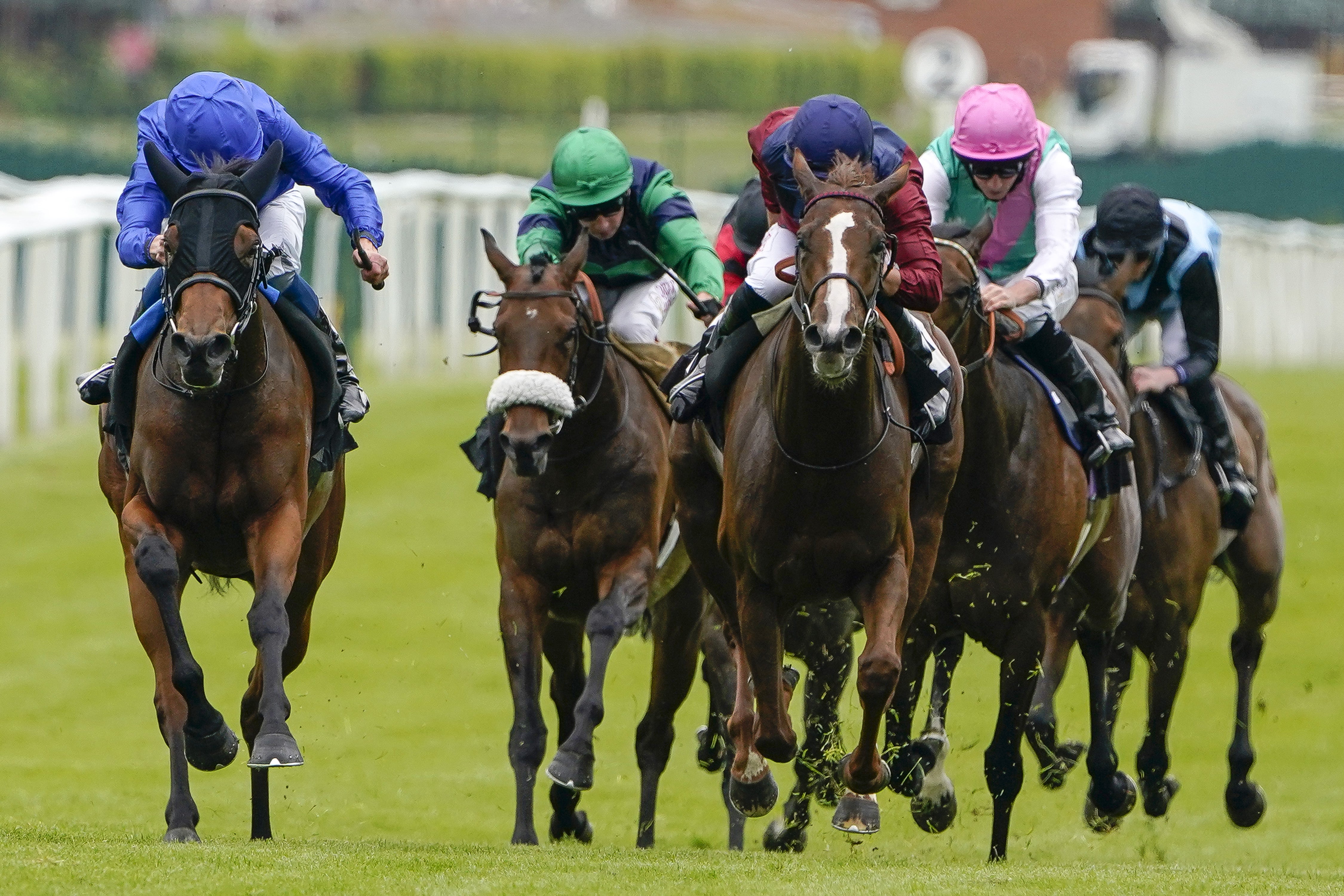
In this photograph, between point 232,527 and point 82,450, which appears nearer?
point 232,527

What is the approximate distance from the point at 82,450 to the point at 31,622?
316 cm

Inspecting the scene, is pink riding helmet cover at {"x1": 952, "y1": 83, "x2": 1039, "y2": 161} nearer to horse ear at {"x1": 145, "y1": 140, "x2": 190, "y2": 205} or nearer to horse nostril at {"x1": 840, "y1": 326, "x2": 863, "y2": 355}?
horse nostril at {"x1": 840, "y1": 326, "x2": 863, "y2": 355}

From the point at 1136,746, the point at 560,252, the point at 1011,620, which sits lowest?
the point at 1136,746

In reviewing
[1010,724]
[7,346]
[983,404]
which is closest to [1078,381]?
[983,404]

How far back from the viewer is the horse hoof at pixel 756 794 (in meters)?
6.59

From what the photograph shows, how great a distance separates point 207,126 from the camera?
253 inches

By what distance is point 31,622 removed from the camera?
1181 cm

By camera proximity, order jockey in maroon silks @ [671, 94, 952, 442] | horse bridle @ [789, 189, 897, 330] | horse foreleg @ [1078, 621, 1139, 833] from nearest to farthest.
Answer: horse bridle @ [789, 189, 897, 330] < jockey in maroon silks @ [671, 94, 952, 442] < horse foreleg @ [1078, 621, 1139, 833]

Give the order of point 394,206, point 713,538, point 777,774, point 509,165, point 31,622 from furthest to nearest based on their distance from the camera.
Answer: point 509,165 → point 394,206 → point 31,622 → point 777,774 → point 713,538

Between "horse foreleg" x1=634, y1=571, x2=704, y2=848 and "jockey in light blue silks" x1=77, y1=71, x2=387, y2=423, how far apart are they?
166cm

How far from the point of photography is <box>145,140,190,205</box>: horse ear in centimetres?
603

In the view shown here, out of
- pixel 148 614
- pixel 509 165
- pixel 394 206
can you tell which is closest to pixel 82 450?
pixel 394 206

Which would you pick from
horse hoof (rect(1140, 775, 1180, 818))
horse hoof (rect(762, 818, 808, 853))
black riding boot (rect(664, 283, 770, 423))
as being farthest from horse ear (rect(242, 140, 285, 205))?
horse hoof (rect(1140, 775, 1180, 818))

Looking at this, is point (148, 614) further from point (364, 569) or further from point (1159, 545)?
point (364, 569)
